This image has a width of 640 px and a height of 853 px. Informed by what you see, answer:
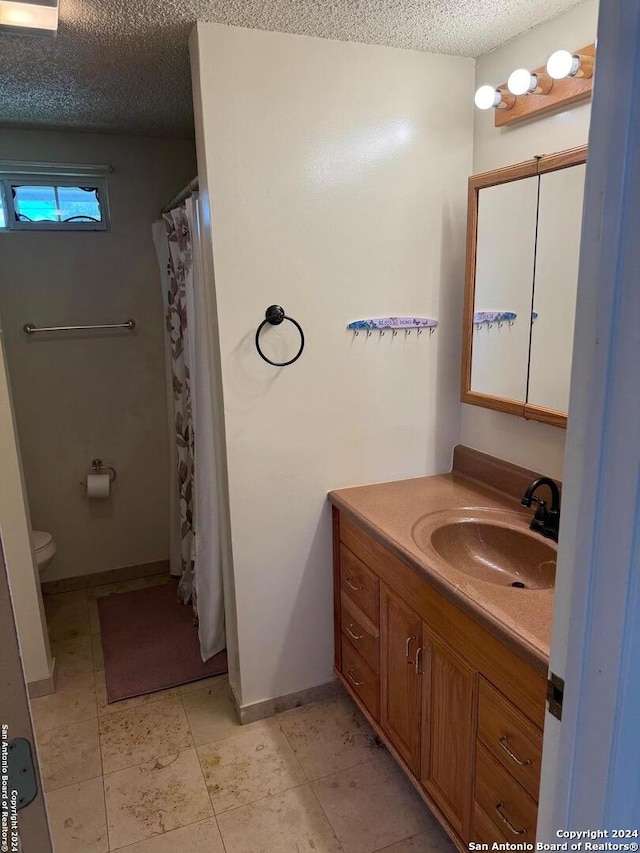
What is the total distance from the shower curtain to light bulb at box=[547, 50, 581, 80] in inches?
47.2

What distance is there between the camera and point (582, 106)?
1648mm

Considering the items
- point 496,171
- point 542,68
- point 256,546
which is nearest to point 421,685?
point 256,546

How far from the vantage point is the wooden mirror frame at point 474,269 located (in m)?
1.70

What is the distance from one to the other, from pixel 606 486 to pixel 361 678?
5.30 feet

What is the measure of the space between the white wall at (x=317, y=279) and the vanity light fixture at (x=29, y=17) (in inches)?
15.9

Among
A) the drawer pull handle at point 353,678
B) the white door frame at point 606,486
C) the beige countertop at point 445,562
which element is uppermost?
the white door frame at point 606,486

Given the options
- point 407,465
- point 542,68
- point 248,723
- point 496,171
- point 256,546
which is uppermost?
point 542,68

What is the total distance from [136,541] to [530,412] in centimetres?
241

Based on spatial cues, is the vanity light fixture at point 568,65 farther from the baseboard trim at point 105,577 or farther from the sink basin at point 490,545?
the baseboard trim at point 105,577

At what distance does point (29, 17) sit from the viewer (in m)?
1.57

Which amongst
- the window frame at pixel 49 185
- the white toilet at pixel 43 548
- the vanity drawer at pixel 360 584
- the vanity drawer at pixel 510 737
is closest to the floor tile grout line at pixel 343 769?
the vanity drawer at pixel 360 584

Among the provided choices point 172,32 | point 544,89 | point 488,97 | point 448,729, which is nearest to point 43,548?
point 448,729

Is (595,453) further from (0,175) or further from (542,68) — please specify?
(0,175)

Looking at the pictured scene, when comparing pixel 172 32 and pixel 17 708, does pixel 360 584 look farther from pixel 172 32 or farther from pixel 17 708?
pixel 172 32
